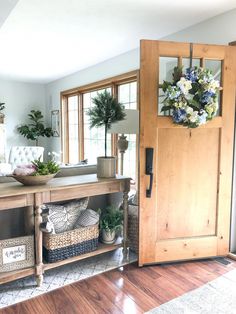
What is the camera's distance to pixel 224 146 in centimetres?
248

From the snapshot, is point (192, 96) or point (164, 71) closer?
point (192, 96)

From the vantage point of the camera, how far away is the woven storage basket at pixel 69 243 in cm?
218

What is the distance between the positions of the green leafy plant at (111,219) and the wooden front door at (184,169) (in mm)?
298

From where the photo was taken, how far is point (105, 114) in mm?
2402

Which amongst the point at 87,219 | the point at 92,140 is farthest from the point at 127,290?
the point at 92,140

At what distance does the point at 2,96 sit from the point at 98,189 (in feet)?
15.8

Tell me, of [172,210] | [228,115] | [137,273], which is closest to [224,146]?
[228,115]

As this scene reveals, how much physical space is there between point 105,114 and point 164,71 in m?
0.66

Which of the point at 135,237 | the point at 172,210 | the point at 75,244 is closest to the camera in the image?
the point at 75,244

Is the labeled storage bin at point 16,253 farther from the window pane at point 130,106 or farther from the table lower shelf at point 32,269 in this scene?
the window pane at point 130,106

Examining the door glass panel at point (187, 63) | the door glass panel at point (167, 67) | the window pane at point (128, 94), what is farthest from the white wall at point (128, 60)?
the door glass panel at point (167, 67)

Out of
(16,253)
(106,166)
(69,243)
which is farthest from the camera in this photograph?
(106,166)

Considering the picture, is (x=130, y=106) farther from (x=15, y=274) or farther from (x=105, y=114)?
(x=15, y=274)

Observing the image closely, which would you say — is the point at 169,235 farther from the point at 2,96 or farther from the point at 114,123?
the point at 2,96
